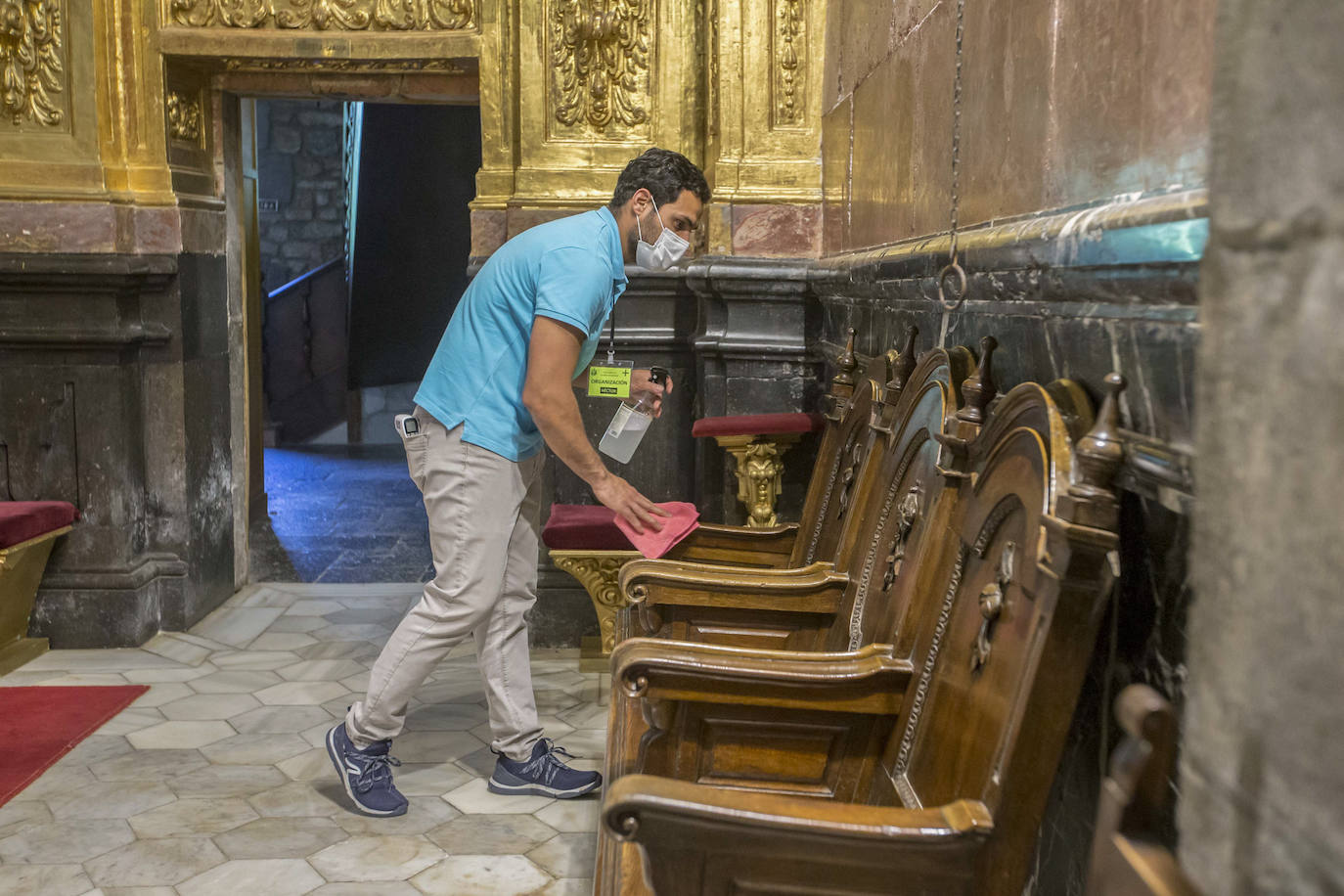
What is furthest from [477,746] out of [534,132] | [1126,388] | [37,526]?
[1126,388]

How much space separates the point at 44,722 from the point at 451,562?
1.63m

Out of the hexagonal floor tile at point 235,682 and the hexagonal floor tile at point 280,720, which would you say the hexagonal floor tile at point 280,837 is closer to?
the hexagonal floor tile at point 280,720

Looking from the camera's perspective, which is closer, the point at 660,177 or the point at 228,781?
the point at 660,177

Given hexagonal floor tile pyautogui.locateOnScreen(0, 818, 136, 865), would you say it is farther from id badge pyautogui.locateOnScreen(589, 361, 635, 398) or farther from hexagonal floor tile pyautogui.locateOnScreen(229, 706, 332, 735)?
id badge pyautogui.locateOnScreen(589, 361, 635, 398)

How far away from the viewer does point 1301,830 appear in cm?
46

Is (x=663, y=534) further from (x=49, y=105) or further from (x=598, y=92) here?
(x=49, y=105)

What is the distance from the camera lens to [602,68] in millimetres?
4293

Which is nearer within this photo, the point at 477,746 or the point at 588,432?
the point at 477,746

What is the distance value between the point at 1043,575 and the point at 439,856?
6.17 ft

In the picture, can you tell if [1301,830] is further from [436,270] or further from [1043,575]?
[436,270]

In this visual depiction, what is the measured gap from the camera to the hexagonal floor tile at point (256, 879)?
98.6 inches

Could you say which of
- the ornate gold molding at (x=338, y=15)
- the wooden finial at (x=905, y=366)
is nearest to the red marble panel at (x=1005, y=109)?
the wooden finial at (x=905, y=366)

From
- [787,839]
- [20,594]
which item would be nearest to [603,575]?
[20,594]

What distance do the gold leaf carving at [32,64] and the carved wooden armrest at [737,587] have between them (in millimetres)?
3064
